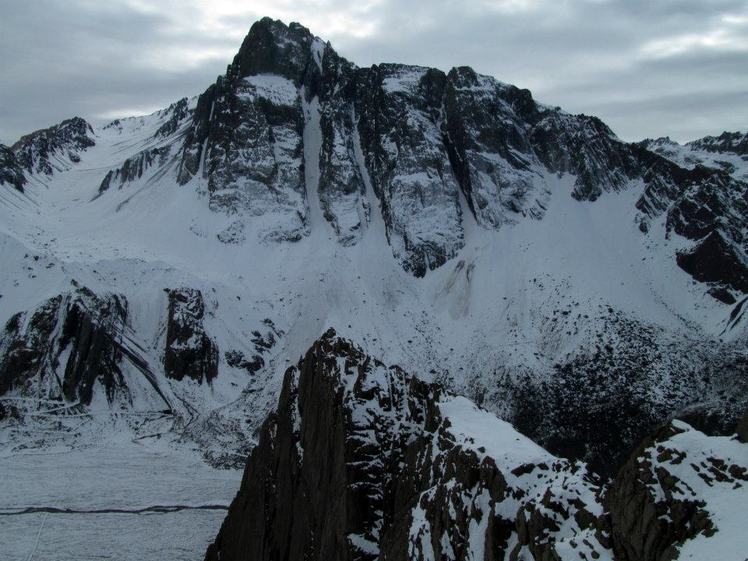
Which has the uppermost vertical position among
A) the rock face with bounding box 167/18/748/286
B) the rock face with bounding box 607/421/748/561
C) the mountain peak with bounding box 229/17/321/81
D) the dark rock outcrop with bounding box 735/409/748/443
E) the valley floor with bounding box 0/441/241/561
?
the mountain peak with bounding box 229/17/321/81

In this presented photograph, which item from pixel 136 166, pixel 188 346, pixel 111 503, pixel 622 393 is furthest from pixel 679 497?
pixel 136 166

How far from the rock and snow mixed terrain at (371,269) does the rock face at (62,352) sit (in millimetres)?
253

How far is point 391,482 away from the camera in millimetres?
34000

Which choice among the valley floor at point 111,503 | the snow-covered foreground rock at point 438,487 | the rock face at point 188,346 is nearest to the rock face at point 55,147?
the rock face at point 188,346

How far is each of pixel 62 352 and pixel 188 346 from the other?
1496cm

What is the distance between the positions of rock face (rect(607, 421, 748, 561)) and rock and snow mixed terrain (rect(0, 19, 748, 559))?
154 ft

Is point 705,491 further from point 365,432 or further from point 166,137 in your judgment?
point 166,137

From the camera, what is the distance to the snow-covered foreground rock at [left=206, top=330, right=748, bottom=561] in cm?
1667

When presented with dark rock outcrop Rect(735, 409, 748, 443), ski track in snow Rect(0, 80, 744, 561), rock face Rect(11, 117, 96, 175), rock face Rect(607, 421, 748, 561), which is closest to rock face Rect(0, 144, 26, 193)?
rock face Rect(11, 117, 96, 175)

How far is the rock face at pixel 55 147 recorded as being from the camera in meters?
155

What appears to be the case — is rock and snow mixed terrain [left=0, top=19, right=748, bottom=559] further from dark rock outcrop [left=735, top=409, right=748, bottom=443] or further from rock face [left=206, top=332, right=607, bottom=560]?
dark rock outcrop [left=735, top=409, right=748, bottom=443]

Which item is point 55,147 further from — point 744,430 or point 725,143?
point 744,430

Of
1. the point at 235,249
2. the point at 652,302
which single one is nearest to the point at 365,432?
the point at 652,302

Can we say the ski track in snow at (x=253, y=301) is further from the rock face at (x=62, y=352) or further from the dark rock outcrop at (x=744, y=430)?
the dark rock outcrop at (x=744, y=430)
